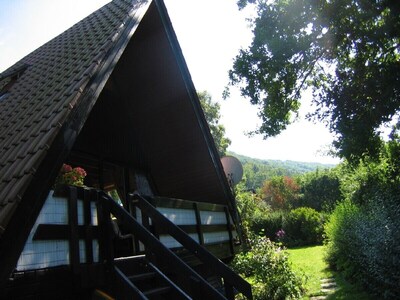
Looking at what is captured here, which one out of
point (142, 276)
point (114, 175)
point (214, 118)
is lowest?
point (142, 276)

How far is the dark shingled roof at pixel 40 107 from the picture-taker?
9.64 ft

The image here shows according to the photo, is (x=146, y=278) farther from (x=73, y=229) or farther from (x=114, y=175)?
(x=114, y=175)

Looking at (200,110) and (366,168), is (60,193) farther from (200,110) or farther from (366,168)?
(366,168)

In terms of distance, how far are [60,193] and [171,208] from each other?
255cm

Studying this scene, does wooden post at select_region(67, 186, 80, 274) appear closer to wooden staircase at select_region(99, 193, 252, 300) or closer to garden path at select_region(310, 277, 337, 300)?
wooden staircase at select_region(99, 193, 252, 300)

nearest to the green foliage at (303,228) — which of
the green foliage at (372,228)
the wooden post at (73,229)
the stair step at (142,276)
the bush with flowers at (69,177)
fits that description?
the green foliage at (372,228)

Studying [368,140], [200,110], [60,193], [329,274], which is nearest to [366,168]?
[368,140]

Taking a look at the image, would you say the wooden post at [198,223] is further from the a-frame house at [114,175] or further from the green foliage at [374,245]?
the green foliage at [374,245]

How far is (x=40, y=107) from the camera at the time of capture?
3.99 m

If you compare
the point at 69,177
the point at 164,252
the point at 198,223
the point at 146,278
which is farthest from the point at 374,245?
the point at 69,177

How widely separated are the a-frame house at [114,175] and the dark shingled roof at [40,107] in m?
0.01

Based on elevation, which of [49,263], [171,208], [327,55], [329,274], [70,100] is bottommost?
[329,274]

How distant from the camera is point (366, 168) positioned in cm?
1406

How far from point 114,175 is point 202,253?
13.4 ft
